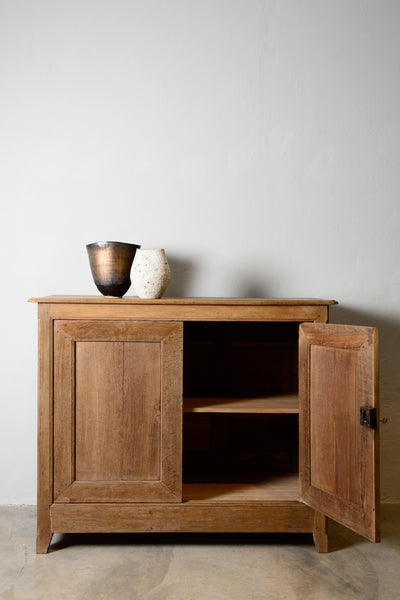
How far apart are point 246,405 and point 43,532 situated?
95 centimetres

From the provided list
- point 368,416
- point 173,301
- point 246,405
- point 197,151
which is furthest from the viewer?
point 197,151

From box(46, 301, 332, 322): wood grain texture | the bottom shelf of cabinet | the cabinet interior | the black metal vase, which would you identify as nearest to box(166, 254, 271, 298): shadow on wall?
the cabinet interior

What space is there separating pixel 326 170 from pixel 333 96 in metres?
0.37

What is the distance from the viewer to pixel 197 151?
2389 mm

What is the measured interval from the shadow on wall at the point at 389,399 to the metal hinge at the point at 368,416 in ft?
2.93

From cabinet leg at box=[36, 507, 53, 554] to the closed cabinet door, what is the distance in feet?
0.26

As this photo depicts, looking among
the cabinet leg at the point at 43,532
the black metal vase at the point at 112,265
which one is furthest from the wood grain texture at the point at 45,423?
the black metal vase at the point at 112,265

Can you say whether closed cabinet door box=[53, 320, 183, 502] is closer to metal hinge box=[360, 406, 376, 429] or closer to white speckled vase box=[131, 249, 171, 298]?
white speckled vase box=[131, 249, 171, 298]

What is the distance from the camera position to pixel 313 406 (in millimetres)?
1835

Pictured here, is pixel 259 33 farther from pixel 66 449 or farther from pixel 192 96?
pixel 66 449

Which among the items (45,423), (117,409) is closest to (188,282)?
(117,409)

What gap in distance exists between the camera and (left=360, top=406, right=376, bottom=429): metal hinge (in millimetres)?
1570

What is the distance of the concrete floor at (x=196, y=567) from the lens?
64.9 inches

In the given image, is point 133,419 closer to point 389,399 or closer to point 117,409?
point 117,409
